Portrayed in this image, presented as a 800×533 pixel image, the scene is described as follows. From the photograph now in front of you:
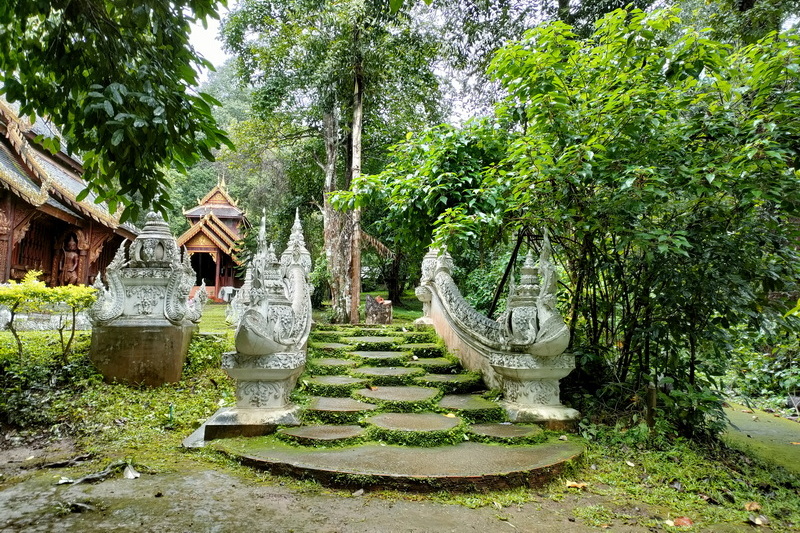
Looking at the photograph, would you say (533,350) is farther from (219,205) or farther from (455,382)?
(219,205)

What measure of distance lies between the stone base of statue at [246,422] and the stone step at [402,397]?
0.81 metres

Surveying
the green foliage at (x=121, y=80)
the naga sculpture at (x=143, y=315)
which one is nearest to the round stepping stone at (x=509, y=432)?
the green foliage at (x=121, y=80)

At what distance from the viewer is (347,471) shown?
318 centimetres

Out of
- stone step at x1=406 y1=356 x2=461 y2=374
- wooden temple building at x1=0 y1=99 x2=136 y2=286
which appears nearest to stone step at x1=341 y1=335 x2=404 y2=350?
stone step at x1=406 y1=356 x2=461 y2=374

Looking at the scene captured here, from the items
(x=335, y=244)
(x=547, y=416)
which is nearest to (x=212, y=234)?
(x=335, y=244)

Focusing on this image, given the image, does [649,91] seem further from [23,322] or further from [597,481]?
[23,322]

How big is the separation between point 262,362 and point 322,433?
0.78 m

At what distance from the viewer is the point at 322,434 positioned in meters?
3.82

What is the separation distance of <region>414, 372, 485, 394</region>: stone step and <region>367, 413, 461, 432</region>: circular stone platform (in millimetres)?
670

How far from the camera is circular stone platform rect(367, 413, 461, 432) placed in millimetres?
3890

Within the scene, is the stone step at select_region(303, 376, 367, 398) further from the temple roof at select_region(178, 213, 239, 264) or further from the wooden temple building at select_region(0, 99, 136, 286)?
the temple roof at select_region(178, 213, 239, 264)

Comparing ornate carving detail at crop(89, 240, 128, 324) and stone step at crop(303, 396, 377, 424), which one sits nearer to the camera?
stone step at crop(303, 396, 377, 424)

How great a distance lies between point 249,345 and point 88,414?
248cm

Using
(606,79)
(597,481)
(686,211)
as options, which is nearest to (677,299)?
(686,211)
